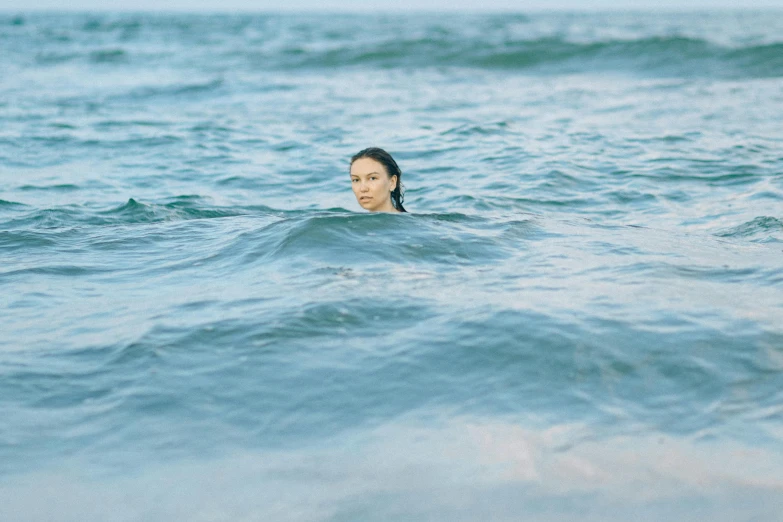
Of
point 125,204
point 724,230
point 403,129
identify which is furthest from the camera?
point 403,129

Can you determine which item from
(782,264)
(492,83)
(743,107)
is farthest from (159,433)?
(492,83)

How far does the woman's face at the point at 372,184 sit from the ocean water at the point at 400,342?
1.29 ft

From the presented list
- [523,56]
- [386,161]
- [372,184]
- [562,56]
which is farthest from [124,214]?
[562,56]

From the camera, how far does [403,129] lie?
16.7m

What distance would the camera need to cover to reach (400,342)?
5.59 metres

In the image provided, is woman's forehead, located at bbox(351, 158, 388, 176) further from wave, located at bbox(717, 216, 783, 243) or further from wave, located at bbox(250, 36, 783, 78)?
wave, located at bbox(250, 36, 783, 78)

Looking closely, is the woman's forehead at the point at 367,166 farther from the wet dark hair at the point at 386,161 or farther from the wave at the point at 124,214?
the wave at the point at 124,214

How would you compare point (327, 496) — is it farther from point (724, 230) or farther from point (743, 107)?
point (743, 107)

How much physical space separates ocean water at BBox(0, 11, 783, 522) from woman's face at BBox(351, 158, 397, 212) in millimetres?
394

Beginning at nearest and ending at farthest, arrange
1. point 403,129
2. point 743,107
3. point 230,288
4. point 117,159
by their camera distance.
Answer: point 230,288 < point 117,159 < point 403,129 < point 743,107

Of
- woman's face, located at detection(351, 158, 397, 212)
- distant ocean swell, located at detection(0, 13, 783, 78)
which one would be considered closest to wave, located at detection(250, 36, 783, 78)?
distant ocean swell, located at detection(0, 13, 783, 78)

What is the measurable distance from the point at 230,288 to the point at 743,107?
47.7 ft

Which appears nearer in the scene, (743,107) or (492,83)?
(743,107)

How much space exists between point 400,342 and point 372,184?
311 centimetres
